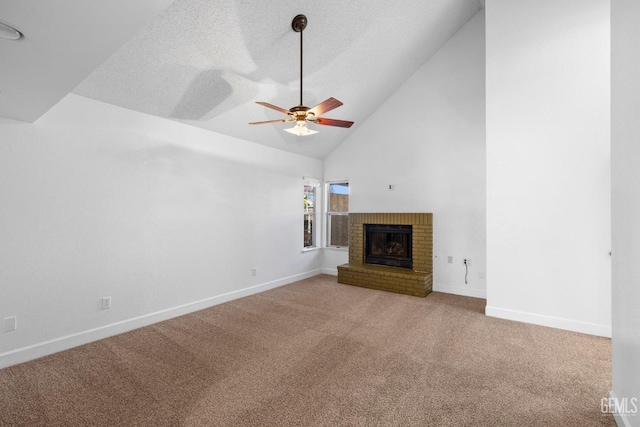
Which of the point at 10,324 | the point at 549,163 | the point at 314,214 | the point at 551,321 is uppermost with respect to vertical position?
the point at 549,163

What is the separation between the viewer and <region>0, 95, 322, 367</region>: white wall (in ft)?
8.97

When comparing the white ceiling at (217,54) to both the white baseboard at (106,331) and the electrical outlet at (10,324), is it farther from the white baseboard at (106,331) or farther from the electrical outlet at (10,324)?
the white baseboard at (106,331)

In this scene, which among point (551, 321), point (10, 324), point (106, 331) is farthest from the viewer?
point (551, 321)

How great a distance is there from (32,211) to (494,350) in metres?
4.67

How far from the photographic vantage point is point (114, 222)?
3312mm

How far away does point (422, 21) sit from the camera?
4.21 metres

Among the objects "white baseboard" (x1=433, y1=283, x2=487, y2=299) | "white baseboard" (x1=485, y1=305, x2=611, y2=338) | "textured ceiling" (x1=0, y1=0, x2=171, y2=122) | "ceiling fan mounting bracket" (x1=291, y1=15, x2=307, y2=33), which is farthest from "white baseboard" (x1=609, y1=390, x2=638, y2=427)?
"ceiling fan mounting bracket" (x1=291, y1=15, x2=307, y2=33)

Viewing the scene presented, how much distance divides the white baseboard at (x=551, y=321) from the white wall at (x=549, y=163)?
0.03 feet

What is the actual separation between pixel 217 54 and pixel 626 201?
3.62 metres

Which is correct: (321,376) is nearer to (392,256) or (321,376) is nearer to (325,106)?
(325,106)

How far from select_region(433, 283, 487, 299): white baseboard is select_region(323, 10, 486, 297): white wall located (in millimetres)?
16

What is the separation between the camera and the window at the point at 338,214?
6414mm

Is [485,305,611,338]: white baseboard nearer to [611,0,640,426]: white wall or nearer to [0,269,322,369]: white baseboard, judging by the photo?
[611,0,640,426]: white wall

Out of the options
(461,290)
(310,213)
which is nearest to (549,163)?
(461,290)
